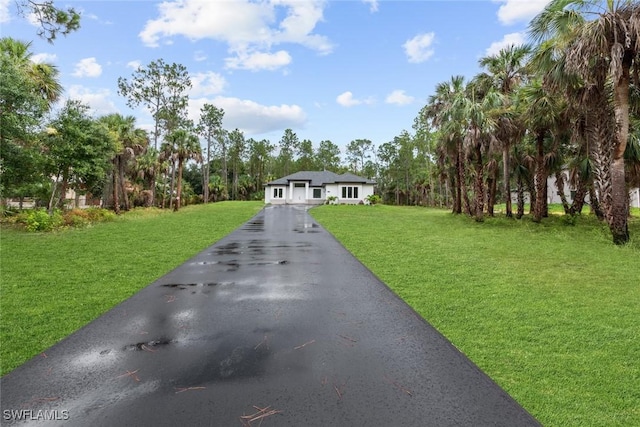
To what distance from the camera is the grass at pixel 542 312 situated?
308cm

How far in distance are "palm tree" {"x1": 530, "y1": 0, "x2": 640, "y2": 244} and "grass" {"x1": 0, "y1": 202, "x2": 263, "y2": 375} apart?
14.5 m

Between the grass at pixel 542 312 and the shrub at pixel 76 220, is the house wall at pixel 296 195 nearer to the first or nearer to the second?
the shrub at pixel 76 220

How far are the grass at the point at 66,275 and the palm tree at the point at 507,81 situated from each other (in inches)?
629

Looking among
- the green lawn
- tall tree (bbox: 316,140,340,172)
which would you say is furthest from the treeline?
tall tree (bbox: 316,140,340,172)

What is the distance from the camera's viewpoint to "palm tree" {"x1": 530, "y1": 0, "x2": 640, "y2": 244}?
1130cm

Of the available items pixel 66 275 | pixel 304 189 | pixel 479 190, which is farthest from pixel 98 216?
pixel 304 189

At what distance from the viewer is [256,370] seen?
3.41 metres

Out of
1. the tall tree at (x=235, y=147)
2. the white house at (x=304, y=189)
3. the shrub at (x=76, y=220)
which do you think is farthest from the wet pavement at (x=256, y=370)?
the tall tree at (x=235, y=147)

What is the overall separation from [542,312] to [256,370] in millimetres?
4516

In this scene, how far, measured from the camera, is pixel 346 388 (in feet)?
10.2

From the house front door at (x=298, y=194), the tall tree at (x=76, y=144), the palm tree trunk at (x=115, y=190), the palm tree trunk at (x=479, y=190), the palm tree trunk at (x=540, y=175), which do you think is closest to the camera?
the palm tree trunk at (x=540, y=175)

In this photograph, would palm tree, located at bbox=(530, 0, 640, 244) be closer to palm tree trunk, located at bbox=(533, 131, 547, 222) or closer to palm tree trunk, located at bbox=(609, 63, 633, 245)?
palm tree trunk, located at bbox=(609, 63, 633, 245)

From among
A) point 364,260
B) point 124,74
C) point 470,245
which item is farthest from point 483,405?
point 124,74

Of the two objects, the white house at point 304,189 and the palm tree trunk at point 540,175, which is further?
the white house at point 304,189
